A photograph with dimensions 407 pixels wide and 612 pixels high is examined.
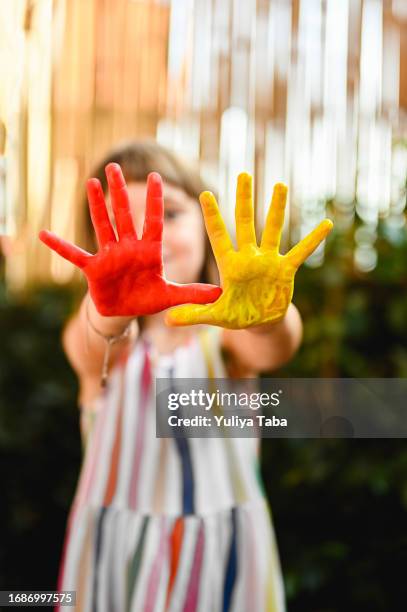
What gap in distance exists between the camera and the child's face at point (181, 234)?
0.66 m

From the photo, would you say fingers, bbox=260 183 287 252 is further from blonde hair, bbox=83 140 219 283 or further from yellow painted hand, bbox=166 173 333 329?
blonde hair, bbox=83 140 219 283

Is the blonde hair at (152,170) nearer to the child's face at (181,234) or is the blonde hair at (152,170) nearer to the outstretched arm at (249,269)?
the child's face at (181,234)

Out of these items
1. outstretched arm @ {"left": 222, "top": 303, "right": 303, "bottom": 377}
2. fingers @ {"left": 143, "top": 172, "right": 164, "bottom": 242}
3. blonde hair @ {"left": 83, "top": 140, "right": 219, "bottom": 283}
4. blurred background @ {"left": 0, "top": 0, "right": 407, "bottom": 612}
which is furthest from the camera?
blurred background @ {"left": 0, "top": 0, "right": 407, "bottom": 612}

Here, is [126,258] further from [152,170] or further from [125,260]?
[152,170]

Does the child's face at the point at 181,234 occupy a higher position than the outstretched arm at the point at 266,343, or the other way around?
the child's face at the point at 181,234

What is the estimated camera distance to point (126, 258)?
0.43 meters

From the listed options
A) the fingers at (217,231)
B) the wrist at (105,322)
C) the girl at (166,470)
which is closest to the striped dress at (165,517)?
the girl at (166,470)

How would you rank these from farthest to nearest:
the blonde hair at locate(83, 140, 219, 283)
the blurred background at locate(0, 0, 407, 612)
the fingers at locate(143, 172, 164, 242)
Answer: the blurred background at locate(0, 0, 407, 612)
the blonde hair at locate(83, 140, 219, 283)
the fingers at locate(143, 172, 164, 242)

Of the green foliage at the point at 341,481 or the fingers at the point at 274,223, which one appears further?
the green foliage at the point at 341,481

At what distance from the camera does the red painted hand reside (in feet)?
1.39

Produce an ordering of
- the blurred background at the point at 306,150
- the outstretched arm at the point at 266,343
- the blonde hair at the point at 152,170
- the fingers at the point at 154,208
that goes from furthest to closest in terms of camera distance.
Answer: the blurred background at the point at 306,150, the blonde hair at the point at 152,170, the outstretched arm at the point at 266,343, the fingers at the point at 154,208

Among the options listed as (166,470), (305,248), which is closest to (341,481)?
(166,470)

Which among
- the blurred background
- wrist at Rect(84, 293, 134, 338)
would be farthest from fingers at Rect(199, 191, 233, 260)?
the blurred background

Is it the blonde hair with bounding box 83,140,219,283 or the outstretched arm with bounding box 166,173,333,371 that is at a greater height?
the blonde hair with bounding box 83,140,219,283
